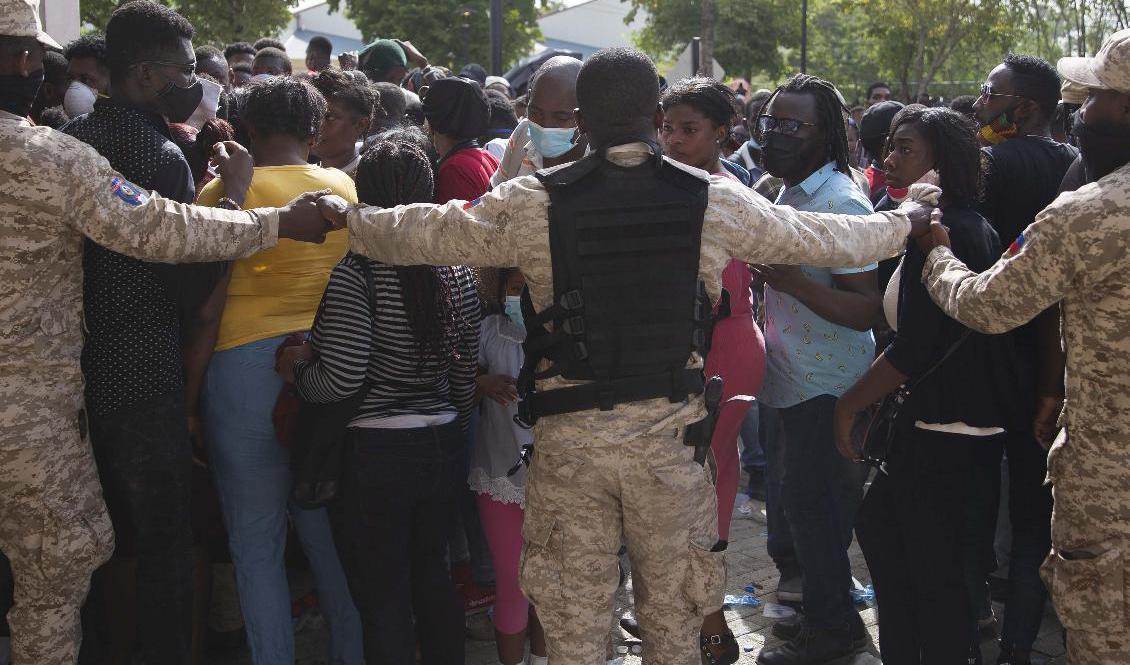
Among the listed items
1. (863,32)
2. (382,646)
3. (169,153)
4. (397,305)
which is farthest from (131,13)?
(863,32)

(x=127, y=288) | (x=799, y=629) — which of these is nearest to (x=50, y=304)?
(x=127, y=288)

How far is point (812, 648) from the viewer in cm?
439

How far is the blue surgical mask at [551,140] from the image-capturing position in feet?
15.2

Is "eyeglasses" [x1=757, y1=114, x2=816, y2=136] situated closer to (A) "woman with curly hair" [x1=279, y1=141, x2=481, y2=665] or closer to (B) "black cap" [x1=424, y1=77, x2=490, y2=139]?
(B) "black cap" [x1=424, y1=77, x2=490, y2=139]

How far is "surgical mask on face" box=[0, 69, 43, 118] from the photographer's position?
120 inches

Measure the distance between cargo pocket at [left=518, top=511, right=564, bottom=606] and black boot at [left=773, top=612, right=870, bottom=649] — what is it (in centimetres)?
181

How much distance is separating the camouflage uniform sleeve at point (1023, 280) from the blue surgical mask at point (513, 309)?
156cm

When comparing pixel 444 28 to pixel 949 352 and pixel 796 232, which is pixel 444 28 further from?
pixel 796 232

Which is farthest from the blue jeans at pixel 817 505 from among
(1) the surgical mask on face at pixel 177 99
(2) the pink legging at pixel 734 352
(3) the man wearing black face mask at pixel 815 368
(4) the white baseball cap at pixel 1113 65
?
(1) the surgical mask on face at pixel 177 99

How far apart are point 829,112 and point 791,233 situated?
139cm

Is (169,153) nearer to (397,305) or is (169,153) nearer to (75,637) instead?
(397,305)

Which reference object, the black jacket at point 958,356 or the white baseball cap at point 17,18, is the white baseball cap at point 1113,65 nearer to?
the black jacket at point 958,356

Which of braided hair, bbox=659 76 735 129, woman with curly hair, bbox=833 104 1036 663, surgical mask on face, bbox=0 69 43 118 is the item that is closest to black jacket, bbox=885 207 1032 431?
woman with curly hair, bbox=833 104 1036 663

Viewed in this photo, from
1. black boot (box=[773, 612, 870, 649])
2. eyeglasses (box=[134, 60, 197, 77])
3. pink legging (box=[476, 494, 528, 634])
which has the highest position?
eyeglasses (box=[134, 60, 197, 77])
